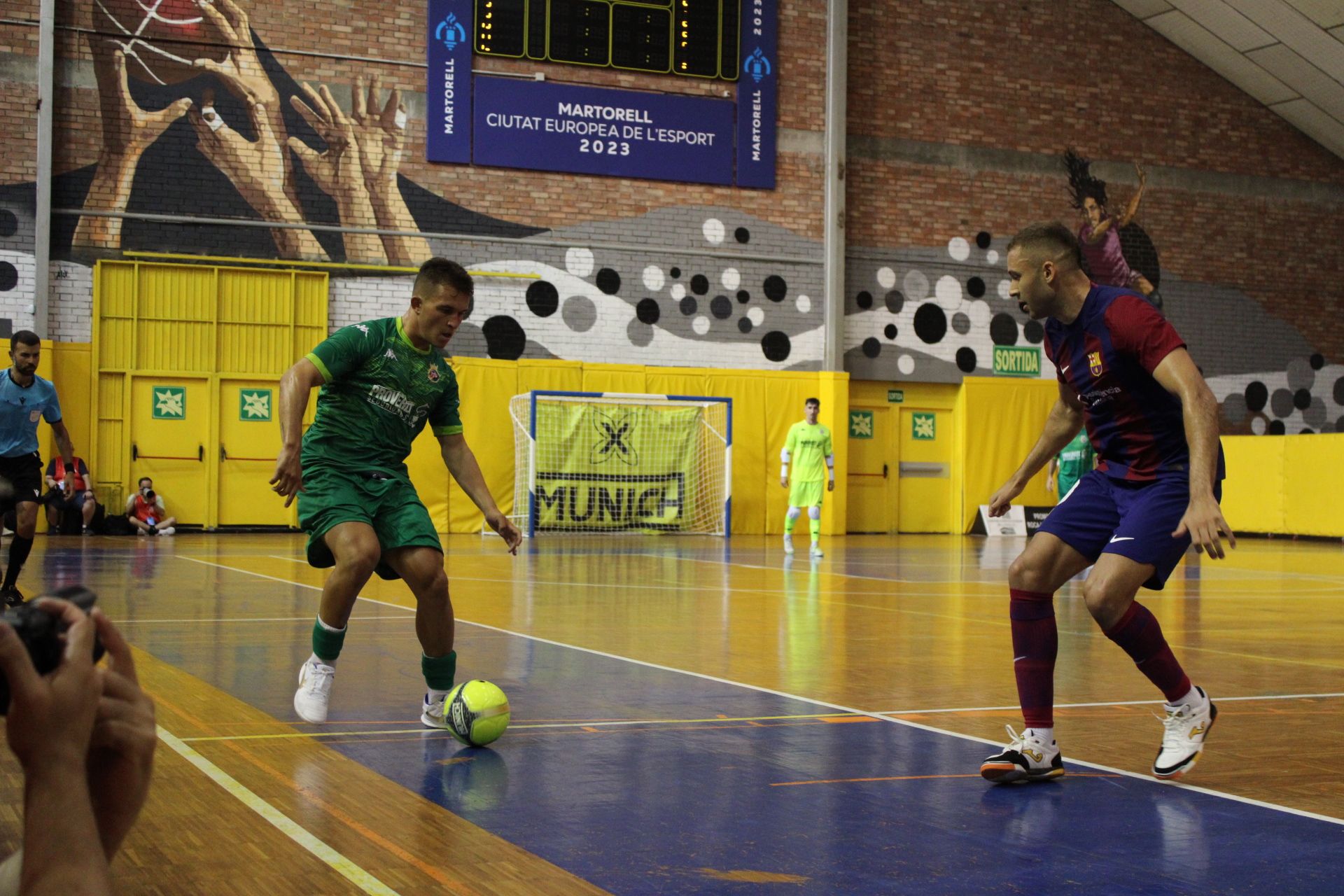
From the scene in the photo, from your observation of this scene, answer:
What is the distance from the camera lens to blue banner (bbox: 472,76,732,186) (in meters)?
23.0

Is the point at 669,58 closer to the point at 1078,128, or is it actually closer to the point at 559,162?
the point at 559,162

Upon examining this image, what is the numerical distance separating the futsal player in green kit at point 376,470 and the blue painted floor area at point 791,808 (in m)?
0.34

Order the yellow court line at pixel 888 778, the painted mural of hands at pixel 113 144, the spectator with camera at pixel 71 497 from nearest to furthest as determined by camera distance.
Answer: the yellow court line at pixel 888 778 → the spectator with camera at pixel 71 497 → the painted mural of hands at pixel 113 144

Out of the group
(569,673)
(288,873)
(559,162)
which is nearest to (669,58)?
(559,162)

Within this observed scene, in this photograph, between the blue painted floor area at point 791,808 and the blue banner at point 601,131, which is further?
the blue banner at point 601,131

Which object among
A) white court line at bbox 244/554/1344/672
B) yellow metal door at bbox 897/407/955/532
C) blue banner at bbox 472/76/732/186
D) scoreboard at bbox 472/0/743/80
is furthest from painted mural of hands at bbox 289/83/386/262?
yellow metal door at bbox 897/407/955/532

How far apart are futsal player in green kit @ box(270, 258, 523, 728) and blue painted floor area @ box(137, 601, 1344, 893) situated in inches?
13.4

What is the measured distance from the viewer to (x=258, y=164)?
2180cm

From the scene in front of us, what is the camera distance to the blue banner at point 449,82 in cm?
2262

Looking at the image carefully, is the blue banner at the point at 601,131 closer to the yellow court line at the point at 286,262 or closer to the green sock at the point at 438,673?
the yellow court line at the point at 286,262

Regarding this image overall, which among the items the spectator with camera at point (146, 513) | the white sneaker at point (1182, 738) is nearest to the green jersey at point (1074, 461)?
the white sneaker at point (1182, 738)

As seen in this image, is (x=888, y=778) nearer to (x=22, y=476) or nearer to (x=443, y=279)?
(x=443, y=279)

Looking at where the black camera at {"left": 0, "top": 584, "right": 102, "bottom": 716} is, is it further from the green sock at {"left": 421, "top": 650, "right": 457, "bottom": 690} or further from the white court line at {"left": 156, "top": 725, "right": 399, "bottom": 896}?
the green sock at {"left": 421, "top": 650, "right": 457, "bottom": 690}

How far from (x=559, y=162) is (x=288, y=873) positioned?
21.2 metres
